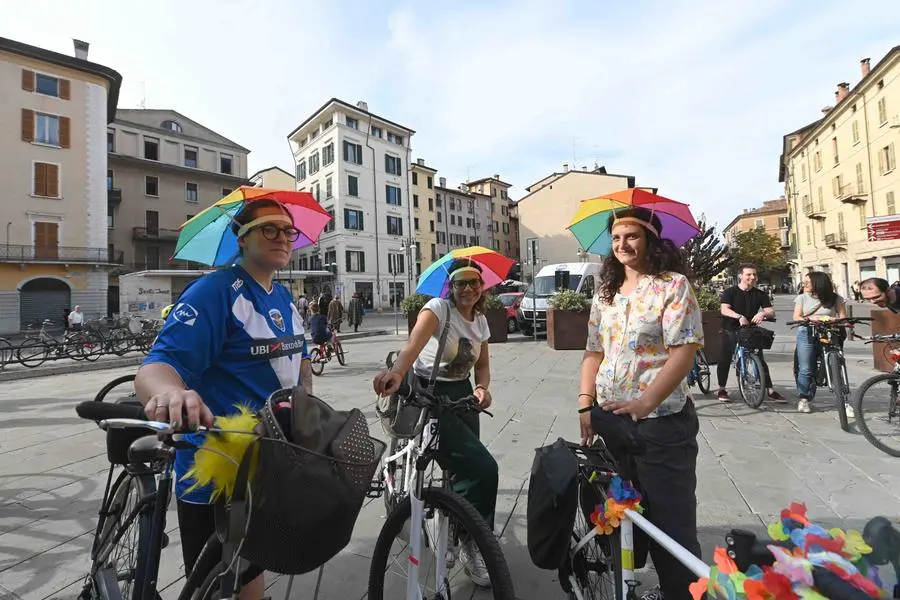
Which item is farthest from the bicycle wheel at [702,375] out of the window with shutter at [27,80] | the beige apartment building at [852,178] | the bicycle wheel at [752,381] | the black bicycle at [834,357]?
the window with shutter at [27,80]

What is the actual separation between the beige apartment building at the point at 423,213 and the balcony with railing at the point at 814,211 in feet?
116

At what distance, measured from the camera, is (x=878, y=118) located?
28.1 meters

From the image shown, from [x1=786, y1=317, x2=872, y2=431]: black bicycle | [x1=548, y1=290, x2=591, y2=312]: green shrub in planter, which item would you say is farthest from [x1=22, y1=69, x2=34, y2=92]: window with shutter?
[x1=786, y1=317, x2=872, y2=431]: black bicycle

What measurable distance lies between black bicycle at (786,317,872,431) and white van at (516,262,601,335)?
8697 mm

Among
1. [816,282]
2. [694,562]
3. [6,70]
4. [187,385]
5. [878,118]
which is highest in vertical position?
[6,70]

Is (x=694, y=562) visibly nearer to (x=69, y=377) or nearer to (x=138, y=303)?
(x=69, y=377)

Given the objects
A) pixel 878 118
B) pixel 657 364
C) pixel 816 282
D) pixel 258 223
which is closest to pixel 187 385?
pixel 258 223

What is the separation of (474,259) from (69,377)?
11664 millimetres

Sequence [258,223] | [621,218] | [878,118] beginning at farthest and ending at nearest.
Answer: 1. [878,118]
2. [621,218]
3. [258,223]

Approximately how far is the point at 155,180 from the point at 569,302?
39.7 meters

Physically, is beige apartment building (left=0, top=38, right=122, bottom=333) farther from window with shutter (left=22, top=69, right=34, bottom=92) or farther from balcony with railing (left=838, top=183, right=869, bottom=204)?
balcony with railing (left=838, top=183, right=869, bottom=204)

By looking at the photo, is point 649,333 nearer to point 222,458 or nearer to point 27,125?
point 222,458

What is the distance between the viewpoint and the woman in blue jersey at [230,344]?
1.40 m

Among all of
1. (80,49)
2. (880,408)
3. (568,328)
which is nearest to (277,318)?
(880,408)
